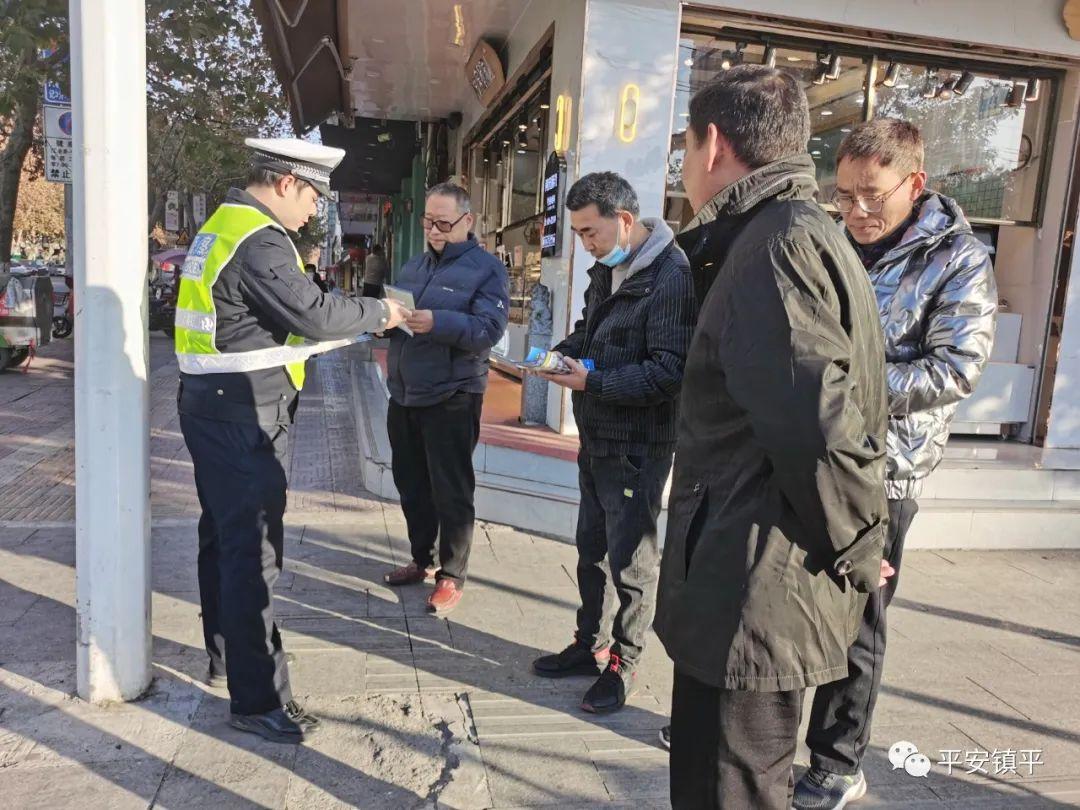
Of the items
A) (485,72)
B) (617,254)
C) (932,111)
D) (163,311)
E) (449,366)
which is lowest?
(163,311)

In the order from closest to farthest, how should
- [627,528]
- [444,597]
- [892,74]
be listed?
[627,528] → [444,597] → [892,74]

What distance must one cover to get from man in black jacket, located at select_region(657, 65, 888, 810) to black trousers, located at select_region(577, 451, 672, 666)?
47.6 inches

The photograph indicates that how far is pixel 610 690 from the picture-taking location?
10.4 ft

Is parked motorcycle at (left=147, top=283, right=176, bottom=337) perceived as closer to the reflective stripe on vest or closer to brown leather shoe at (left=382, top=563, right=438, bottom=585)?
brown leather shoe at (left=382, top=563, right=438, bottom=585)

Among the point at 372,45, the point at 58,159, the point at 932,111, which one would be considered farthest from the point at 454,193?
the point at 58,159

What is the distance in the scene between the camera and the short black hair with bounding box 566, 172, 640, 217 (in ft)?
9.91

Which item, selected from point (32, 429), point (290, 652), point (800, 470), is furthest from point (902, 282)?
point (32, 429)

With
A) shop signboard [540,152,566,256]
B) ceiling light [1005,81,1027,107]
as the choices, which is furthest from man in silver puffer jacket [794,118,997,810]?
ceiling light [1005,81,1027,107]

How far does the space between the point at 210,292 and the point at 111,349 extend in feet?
1.46

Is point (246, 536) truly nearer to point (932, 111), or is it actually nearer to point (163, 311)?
point (932, 111)

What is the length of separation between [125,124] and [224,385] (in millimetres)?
952

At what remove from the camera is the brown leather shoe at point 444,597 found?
401 centimetres

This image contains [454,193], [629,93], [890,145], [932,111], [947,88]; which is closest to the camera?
[890,145]

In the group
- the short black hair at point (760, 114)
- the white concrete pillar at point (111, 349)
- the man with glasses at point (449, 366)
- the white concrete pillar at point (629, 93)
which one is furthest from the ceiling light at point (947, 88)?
the white concrete pillar at point (111, 349)
